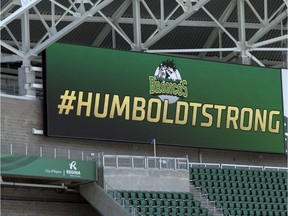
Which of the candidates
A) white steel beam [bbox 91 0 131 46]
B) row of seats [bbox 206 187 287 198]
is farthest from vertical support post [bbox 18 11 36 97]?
row of seats [bbox 206 187 287 198]

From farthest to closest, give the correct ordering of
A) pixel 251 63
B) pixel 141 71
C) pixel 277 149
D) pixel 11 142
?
1. pixel 251 63
2. pixel 277 149
3. pixel 141 71
4. pixel 11 142

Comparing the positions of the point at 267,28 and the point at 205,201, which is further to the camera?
the point at 267,28

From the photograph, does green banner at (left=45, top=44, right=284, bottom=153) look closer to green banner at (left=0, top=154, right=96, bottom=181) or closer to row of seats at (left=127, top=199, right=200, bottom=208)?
green banner at (left=0, top=154, right=96, bottom=181)

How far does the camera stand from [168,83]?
125 ft

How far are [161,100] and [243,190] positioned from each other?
4.22m

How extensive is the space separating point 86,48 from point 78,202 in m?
5.04

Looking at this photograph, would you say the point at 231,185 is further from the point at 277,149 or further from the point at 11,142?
the point at 11,142

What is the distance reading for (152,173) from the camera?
117ft

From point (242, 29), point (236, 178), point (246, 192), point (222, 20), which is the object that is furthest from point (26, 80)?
point (222, 20)

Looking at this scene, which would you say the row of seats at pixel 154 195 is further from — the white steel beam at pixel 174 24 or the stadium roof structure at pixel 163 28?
the white steel beam at pixel 174 24

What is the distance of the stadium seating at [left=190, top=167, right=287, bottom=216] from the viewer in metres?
36.7

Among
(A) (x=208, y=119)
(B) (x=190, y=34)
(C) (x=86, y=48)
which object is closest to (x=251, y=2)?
(B) (x=190, y=34)

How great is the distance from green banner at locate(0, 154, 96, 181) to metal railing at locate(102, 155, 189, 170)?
730mm

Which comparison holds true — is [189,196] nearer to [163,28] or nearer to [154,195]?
[154,195]
